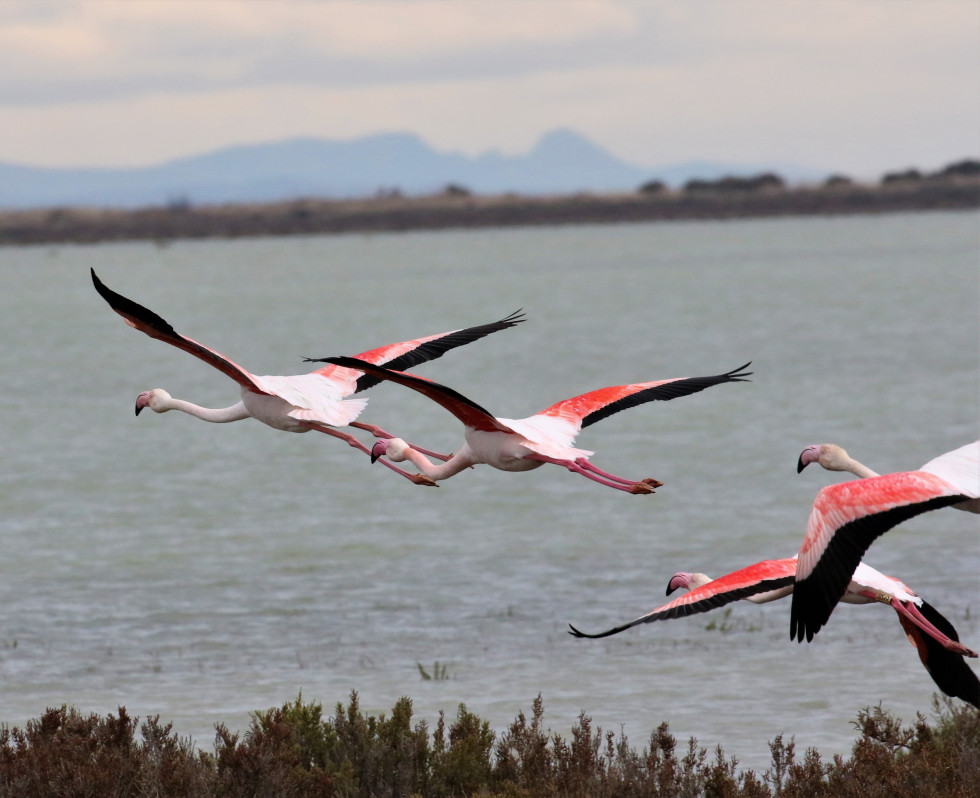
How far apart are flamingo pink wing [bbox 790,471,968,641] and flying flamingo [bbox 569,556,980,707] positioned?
88 centimetres

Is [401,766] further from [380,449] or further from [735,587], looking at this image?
[735,587]

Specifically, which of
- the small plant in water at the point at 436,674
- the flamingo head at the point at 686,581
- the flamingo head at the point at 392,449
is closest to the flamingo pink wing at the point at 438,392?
the flamingo head at the point at 392,449

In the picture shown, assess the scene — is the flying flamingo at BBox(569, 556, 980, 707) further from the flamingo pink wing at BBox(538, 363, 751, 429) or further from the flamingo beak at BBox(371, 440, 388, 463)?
the flamingo beak at BBox(371, 440, 388, 463)

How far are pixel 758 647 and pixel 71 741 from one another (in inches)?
387

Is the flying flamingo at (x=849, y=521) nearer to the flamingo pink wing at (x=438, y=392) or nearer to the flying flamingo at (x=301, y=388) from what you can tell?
the flamingo pink wing at (x=438, y=392)

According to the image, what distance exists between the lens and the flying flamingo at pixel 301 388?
9195mm

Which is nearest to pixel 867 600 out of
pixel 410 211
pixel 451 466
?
pixel 451 466

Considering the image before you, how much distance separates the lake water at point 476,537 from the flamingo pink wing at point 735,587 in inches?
170

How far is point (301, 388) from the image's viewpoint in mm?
10320

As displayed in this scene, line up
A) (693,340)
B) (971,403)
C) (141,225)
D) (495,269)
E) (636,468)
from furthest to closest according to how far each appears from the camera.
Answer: (141,225), (495,269), (693,340), (971,403), (636,468)

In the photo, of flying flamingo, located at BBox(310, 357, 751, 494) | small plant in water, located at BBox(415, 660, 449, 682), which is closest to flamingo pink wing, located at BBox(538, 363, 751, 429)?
flying flamingo, located at BBox(310, 357, 751, 494)

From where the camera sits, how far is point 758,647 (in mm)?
19672

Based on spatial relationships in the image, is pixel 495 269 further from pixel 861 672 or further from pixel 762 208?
pixel 861 672

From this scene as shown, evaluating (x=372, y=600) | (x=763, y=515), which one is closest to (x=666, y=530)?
(x=763, y=515)
